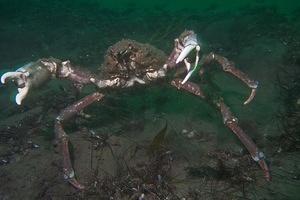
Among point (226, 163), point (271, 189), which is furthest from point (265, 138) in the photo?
point (271, 189)

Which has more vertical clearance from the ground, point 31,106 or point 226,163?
point 226,163

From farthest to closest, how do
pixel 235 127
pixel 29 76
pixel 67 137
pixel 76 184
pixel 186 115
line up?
pixel 186 115 < pixel 67 137 < pixel 29 76 < pixel 235 127 < pixel 76 184

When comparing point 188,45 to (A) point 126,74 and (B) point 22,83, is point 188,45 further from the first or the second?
(B) point 22,83

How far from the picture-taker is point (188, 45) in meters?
5.73

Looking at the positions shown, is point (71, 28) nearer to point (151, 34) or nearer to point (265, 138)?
point (151, 34)

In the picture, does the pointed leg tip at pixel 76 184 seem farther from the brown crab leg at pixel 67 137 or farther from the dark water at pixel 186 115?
the dark water at pixel 186 115

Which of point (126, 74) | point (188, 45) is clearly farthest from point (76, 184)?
point (188, 45)

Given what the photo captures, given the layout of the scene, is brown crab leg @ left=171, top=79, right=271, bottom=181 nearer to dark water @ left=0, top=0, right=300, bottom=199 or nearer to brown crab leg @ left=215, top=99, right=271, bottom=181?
brown crab leg @ left=215, top=99, right=271, bottom=181

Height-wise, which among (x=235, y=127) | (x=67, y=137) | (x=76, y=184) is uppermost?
(x=235, y=127)

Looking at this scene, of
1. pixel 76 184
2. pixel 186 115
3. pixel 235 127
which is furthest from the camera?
pixel 186 115

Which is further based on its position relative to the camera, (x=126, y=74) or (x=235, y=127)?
(x=126, y=74)

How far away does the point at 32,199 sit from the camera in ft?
18.6

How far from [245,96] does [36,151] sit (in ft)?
16.1

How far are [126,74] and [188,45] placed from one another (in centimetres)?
124
